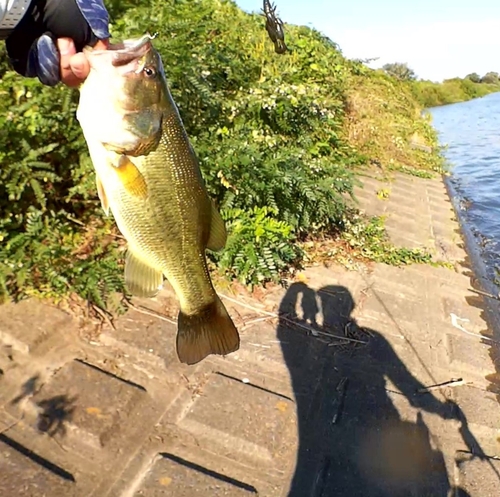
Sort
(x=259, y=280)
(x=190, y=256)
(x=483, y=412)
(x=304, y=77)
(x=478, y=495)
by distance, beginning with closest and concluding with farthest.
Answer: (x=190, y=256)
(x=478, y=495)
(x=483, y=412)
(x=259, y=280)
(x=304, y=77)

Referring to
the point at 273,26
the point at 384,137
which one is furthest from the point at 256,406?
the point at 384,137

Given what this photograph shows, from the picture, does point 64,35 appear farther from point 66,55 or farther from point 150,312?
point 150,312

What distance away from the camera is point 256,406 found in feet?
11.0

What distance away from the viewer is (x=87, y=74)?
6.06ft

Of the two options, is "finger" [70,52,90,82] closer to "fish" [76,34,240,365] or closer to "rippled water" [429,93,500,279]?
"fish" [76,34,240,365]

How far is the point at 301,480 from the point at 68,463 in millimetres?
1321

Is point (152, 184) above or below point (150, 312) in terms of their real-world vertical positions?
above

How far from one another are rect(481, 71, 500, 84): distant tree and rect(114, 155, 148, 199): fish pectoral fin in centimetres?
8524

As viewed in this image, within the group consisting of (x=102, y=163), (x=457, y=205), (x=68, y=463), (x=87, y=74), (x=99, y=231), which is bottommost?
(x=457, y=205)

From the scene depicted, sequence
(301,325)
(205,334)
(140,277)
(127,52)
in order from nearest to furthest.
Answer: (127,52) < (140,277) < (205,334) < (301,325)

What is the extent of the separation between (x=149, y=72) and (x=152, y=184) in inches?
16.1

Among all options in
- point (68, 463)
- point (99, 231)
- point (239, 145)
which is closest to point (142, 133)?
point (68, 463)

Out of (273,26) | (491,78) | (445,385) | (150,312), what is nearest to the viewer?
(445,385)

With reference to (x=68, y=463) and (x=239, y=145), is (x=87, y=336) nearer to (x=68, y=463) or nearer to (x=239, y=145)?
(x=68, y=463)
